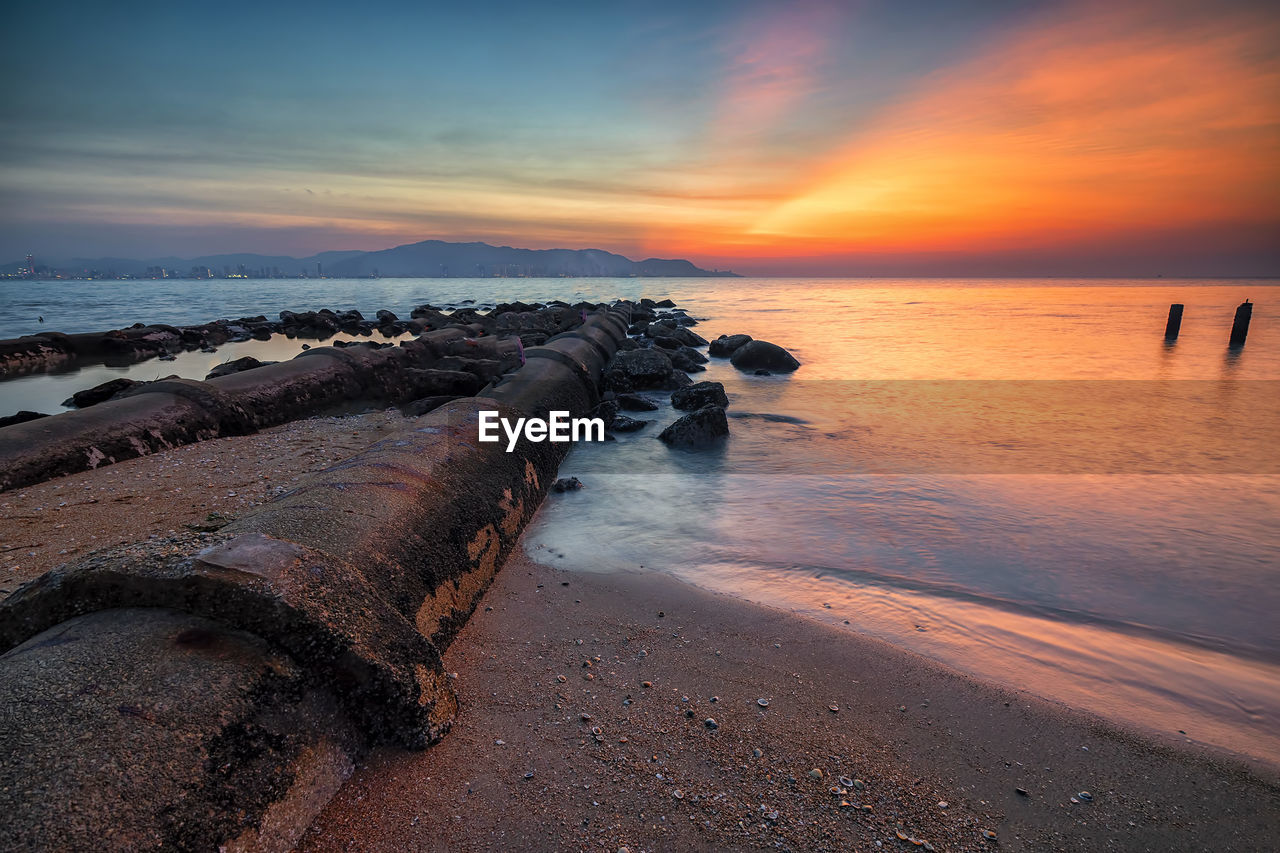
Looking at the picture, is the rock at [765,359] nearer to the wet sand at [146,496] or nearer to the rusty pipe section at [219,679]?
the wet sand at [146,496]

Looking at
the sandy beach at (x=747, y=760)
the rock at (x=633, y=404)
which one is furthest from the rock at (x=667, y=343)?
the sandy beach at (x=747, y=760)

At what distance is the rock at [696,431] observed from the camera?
8055mm

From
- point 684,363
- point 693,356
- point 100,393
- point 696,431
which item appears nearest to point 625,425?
point 696,431

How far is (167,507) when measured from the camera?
4418 mm

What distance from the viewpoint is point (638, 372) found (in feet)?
38.2

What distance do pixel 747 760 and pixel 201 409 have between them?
7.05 meters

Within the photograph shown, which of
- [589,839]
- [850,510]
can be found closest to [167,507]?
[589,839]

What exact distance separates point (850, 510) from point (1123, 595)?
2.13 meters

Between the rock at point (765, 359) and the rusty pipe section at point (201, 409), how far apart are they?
7093 mm

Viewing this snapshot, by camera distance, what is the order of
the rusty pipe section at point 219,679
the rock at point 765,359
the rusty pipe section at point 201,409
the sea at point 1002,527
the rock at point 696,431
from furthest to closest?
1. the rock at point 765,359
2. the rock at point 696,431
3. the rusty pipe section at point 201,409
4. the sea at point 1002,527
5. the rusty pipe section at point 219,679

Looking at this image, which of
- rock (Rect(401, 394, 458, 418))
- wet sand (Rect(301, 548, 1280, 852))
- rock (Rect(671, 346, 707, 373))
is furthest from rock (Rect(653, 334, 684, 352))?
wet sand (Rect(301, 548, 1280, 852))

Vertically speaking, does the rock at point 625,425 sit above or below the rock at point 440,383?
below

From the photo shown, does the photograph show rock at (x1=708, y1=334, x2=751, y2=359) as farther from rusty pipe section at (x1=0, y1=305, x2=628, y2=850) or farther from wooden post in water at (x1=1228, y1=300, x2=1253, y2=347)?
wooden post in water at (x1=1228, y1=300, x2=1253, y2=347)

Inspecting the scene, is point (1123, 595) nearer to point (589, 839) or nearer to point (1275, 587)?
point (1275, 587)
